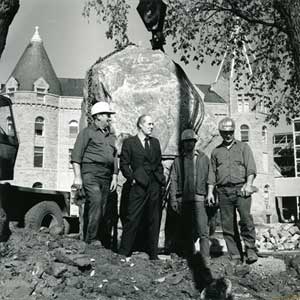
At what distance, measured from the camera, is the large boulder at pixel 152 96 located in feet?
29.2

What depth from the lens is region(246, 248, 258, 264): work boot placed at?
6.87 meters

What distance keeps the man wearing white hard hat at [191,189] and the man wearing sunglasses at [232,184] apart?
0.15m

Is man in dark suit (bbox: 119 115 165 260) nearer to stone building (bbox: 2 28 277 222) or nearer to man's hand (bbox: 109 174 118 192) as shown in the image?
man's hand (bbox: 109 174 118 192)

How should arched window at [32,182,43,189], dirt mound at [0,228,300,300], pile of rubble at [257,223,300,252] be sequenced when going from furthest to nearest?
arched window at [32,182,43,189], pile of rubble at [257,223,300,252], dirt mound at [0,228,300,300]

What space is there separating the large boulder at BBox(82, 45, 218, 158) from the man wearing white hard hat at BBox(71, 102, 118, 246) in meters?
1.54

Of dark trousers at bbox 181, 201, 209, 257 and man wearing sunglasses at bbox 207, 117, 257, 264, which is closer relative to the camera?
man wearing sunglasses at bbox 207, 117, 257, 264

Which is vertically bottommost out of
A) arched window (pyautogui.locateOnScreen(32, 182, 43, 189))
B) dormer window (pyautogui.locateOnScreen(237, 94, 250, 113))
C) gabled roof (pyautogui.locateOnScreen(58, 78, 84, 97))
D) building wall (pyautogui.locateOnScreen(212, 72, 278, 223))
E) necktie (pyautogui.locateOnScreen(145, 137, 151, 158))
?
necktie (pyautogui.locateOnScreen(145, 137, 151, 158))

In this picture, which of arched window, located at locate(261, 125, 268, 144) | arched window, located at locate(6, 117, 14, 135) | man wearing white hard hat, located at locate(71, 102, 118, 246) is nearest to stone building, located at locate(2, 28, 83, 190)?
arched window, located at locate(261, 125, 268, 144)

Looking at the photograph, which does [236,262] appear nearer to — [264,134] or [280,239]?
[280,239]

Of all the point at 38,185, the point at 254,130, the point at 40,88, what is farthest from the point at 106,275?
the point at 254,130

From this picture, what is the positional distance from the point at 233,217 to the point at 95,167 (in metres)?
1.94

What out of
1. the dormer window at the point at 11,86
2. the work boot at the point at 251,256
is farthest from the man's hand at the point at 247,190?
the dormer window at the point at 11,86

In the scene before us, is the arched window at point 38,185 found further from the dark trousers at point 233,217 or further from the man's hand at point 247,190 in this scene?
the man's hand at point 247,190

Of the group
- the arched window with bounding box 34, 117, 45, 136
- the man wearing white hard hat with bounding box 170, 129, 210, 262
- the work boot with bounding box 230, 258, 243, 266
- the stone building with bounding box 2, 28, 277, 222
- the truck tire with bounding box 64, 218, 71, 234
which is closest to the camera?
the work boot with bounding box 230, 258, 243, 266
